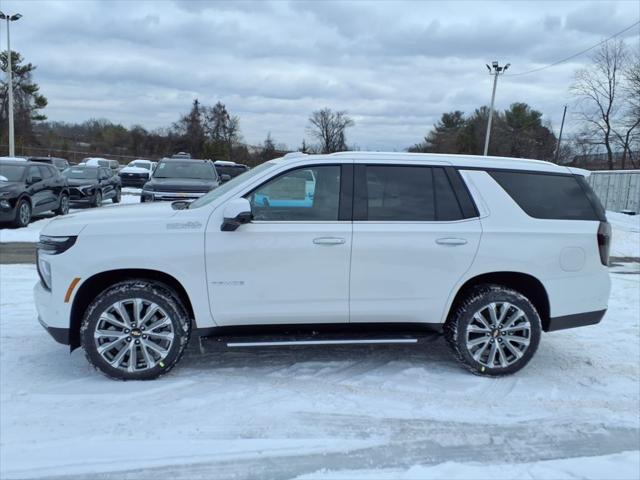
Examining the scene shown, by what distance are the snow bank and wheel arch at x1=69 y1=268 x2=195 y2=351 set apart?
6.21ft

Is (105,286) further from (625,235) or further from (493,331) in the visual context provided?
(625,235)

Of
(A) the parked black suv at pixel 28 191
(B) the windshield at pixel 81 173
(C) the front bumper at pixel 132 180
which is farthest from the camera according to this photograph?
(C) the front bumper at pixel 132 180

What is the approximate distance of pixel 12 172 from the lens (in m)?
12.9

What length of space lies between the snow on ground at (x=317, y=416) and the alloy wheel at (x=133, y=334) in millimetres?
195

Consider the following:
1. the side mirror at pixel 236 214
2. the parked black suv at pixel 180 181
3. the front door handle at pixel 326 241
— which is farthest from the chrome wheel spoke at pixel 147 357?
the parked black suv at pixel 180 181

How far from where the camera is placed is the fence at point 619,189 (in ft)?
70.8

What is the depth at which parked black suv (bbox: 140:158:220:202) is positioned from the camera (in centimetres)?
1259

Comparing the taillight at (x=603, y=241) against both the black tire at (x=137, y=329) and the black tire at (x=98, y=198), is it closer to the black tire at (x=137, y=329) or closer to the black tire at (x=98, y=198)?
the black tire at (x=137, y=329)

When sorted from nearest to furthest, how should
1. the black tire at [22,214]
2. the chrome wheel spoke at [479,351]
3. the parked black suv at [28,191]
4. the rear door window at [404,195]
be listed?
the rear door window at [404,195]
the chrome wheel spoke at [479,351]
the parked black suv at [28,191]
the black tire at [22,214]

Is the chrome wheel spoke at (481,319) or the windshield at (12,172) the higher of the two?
the windshield at (12,172)

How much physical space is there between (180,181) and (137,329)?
31.4ft

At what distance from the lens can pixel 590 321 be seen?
4766 millimetres

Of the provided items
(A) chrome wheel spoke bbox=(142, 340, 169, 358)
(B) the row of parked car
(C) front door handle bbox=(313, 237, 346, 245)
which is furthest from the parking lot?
(B) the row of parked car

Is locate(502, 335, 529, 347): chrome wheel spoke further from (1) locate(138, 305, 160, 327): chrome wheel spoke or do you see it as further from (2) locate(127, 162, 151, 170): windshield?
(2) locate(127, 162, 151, 170): windshield
